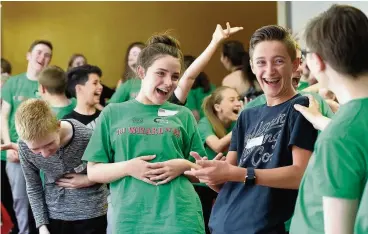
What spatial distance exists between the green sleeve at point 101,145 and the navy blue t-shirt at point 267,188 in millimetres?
563

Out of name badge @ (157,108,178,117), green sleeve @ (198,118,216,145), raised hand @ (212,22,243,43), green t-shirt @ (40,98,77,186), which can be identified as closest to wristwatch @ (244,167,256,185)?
name badge @ (157,108,178,117)

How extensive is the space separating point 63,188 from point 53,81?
138 cm

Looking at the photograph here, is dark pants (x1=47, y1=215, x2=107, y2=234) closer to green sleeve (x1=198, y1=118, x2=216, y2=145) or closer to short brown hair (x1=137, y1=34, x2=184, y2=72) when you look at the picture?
short brown hair (x1=137, y1=34, x2=184, y2=72)

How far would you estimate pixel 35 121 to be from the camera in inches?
97.8

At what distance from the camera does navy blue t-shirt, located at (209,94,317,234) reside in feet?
5.84

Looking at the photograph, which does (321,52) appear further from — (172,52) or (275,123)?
(172,52)

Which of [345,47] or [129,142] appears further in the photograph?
[129,142]

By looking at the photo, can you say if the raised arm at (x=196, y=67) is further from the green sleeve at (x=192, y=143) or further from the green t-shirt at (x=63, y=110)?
the green t-shirt at (x=63, y=110)

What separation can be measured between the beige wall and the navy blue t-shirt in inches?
220

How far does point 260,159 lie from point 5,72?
4.39m

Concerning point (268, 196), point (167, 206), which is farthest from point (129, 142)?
point (268, 196)

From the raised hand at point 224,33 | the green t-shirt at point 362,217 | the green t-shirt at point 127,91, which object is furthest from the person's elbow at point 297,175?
the green t-shirt at point 127,91

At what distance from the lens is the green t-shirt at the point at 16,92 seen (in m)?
4.55

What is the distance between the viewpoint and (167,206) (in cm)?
219
